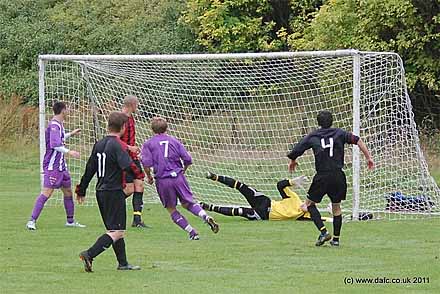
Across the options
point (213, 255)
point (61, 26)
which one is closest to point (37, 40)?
point (61, 26)

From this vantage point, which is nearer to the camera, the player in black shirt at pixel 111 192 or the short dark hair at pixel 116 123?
the player in black shirt at pixel 111 192

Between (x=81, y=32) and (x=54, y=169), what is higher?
(x=81, y=32)

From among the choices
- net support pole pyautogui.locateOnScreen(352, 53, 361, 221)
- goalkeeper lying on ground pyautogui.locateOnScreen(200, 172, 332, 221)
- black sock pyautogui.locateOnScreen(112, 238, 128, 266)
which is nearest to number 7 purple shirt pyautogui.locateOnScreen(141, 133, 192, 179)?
goalkeeper lying on ground pyautogui.locateOnScreen(200, 172, 332, 221)

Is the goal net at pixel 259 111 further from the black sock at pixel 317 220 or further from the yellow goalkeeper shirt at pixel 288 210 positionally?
the black sock at pixel 317 220

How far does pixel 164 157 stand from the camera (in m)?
13.1

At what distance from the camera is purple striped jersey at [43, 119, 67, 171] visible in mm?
13953

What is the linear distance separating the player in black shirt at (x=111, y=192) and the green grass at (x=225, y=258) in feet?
0.71

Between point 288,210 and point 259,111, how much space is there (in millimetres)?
5073

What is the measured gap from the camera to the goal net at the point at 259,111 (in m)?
16.2

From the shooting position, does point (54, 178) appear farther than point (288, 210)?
No

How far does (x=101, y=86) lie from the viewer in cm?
1884

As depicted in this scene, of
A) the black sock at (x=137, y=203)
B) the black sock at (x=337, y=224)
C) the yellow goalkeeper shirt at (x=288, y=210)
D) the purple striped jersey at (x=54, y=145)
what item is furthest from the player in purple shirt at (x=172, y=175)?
the yellow goalkeeper shirt at (x=288, y=210)

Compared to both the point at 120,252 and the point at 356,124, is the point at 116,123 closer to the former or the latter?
the point at 120,252

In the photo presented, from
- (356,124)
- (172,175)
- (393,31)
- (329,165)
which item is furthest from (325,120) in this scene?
(393,31)
